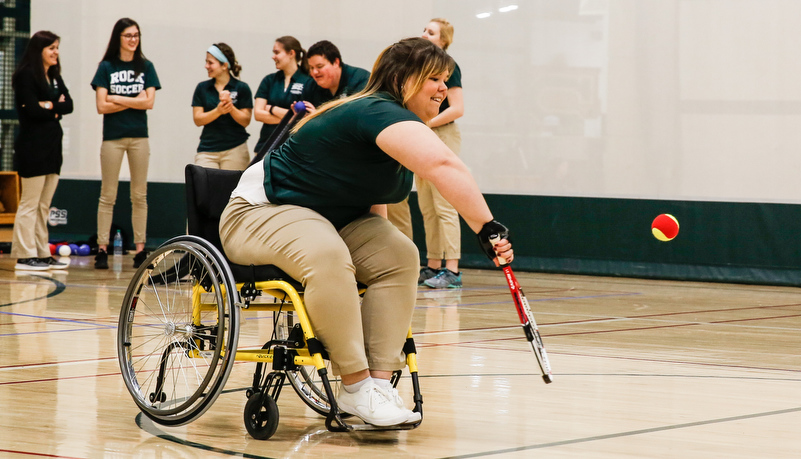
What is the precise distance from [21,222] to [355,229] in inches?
180

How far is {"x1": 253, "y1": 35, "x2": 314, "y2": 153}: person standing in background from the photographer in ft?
20.9

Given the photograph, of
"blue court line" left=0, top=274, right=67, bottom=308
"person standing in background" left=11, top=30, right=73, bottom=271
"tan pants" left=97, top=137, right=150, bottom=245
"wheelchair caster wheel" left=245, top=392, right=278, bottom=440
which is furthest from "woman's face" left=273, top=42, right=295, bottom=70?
"wheelchair caster wheel" left=245, top=392, right=278, bottom=440

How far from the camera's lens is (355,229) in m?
2.46

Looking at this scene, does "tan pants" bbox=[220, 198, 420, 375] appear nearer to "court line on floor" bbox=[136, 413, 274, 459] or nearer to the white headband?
"court line on floor" bbox=[136, 413, 274, 459]

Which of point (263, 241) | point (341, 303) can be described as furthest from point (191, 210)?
point (341, 303)

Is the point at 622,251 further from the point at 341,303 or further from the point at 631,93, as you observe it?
the point at 341,303

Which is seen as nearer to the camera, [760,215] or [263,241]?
[263,241]

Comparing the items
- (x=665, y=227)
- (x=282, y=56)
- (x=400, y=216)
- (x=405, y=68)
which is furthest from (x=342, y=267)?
(x=282, y=56)

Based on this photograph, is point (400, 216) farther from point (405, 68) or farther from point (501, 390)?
point (405, 68)

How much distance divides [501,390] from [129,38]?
14.7ft

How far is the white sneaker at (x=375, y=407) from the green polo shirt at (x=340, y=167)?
0.43 meters

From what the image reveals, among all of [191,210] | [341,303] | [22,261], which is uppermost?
[191,210]

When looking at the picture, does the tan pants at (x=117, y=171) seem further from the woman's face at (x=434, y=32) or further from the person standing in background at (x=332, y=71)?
the woman's face at (x=434, y=32)

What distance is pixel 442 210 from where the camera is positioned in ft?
19.7
